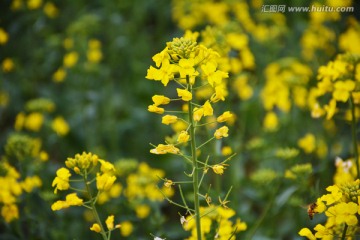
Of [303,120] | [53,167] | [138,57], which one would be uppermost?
[138,57]

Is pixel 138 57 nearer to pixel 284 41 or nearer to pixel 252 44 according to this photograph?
pixel 252 44

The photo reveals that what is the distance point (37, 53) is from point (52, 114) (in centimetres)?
81

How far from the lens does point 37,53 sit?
17.1ft

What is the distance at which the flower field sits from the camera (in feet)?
9.48

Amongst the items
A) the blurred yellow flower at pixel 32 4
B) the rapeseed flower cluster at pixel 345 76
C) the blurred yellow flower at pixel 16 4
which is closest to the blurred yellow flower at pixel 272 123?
the rapeseed flower cluster at pixel 345 76

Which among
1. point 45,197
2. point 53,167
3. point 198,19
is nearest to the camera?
point 45,197

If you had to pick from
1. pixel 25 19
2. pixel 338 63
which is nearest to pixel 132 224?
pixel 338 63

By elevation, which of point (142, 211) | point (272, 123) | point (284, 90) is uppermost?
point (284, 90)

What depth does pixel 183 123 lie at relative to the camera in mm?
3971

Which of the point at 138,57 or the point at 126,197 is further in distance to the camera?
the point at 138,57

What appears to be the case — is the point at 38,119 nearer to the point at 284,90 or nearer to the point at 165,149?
the point at 284,90

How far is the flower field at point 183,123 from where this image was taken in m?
2.89

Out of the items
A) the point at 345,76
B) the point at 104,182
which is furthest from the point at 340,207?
the point at 104,182

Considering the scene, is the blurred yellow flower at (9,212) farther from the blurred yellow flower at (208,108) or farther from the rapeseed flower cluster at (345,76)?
the rapeseed flower cluster at (345,76)
